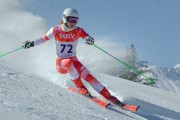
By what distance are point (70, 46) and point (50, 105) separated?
2.87 meters

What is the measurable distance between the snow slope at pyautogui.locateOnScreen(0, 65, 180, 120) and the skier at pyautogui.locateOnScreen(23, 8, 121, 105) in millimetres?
563

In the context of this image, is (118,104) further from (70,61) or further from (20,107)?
(20,107)

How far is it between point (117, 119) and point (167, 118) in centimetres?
193

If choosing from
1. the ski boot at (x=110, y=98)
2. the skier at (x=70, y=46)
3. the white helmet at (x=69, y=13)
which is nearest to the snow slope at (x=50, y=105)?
the ski boot at (x=110, y=98)

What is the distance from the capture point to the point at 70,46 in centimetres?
922

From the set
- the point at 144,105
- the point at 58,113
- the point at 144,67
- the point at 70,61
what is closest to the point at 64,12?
the point at 70,61

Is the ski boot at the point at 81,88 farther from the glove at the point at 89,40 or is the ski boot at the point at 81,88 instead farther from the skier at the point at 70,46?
the glove at the point at 89,40

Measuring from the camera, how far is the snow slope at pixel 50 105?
575 cm

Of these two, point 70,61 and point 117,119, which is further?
point 70,61

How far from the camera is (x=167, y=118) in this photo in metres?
8.63

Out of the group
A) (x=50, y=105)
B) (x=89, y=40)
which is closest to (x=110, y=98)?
(x=89, y=40)

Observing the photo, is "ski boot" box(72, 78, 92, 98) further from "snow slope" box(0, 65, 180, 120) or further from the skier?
"snow slope" box(0, 65, 180, 120)

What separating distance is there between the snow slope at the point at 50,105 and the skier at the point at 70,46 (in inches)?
22.2

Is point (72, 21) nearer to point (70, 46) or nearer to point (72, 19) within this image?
point (72, 19)
